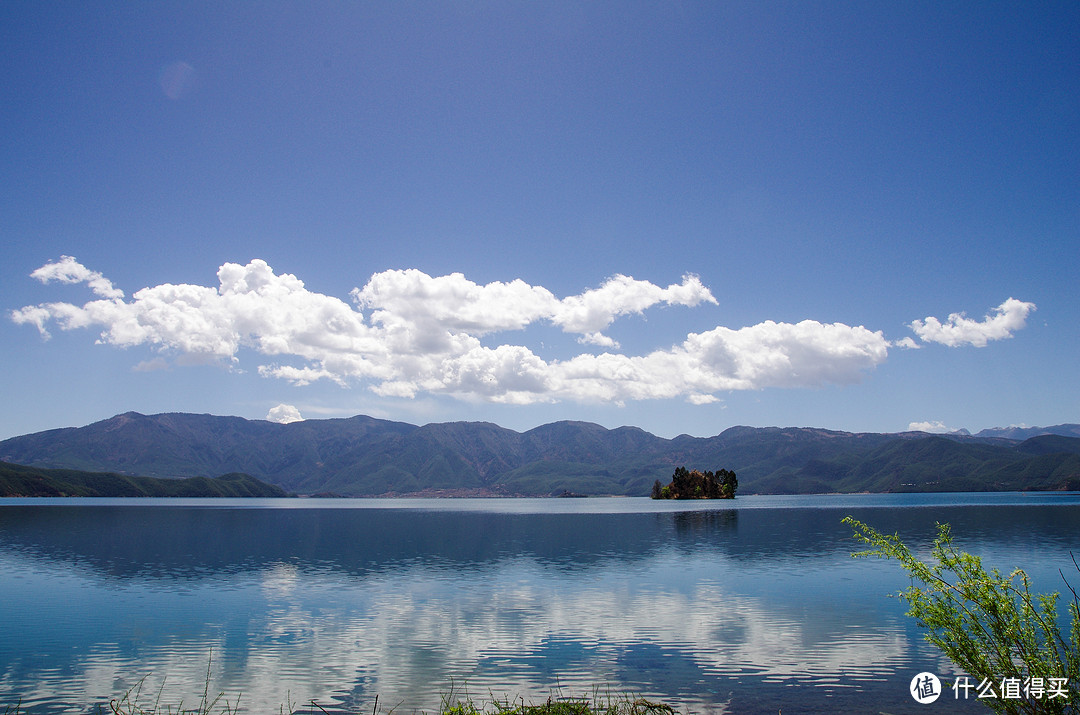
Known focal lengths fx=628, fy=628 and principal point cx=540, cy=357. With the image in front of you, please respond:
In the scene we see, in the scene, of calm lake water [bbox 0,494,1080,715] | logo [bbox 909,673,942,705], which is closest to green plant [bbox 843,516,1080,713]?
calm lake water [bbox 0,494,1080,715]

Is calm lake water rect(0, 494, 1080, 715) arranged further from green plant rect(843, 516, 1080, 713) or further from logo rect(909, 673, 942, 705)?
green plant rect(843, 516, 1080, 713)

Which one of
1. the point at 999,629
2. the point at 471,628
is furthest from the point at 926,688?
the point at 471,628

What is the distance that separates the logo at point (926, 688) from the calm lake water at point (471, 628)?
26.3 inches

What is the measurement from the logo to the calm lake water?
0.67 meters

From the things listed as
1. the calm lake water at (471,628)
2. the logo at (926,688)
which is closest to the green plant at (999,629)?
the calm lake water at (471,628)

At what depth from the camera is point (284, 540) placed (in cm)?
11756

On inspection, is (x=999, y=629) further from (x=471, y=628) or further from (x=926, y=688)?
(x=471, y=628)

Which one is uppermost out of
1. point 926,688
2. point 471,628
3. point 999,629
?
point 999,629

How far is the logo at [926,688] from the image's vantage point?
28484mm

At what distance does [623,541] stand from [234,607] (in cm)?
7292

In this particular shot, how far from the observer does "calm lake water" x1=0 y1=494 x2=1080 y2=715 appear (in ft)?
98.1

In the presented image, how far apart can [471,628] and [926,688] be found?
87.1 ft

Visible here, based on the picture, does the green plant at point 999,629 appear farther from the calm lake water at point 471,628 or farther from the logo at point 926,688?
the logo at point 926,688

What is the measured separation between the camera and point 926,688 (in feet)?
97.4
